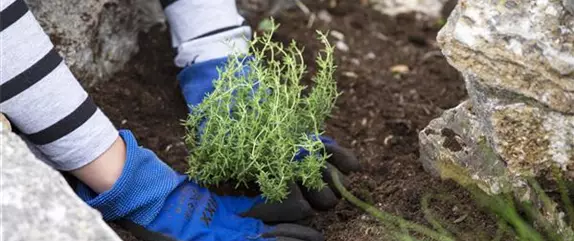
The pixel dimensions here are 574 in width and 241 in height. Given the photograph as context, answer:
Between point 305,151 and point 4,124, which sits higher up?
point 4,124

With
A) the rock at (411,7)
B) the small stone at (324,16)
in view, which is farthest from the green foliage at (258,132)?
the rock at (411,7)

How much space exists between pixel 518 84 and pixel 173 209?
25.6 inches

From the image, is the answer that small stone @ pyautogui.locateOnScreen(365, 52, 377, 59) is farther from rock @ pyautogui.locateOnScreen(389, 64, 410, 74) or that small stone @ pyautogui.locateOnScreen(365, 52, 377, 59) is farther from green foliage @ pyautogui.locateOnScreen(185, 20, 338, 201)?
green foliage @ pyautogui.locateOnScreen(185, 20, 338, 201)

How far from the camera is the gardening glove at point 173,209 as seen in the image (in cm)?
176

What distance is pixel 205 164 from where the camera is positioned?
181cm

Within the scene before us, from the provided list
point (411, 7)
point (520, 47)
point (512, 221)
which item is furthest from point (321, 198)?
point (411, 7)

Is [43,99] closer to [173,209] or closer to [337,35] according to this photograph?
[173,209]

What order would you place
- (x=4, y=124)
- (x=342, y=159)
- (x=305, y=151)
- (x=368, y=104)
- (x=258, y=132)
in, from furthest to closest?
1. (x=368, y=104)
2. (x=342, y=159)
3. (x=305, y=151)
4. (x=258, y=132)
5. (x=4, y=124)

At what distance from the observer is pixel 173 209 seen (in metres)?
1.79

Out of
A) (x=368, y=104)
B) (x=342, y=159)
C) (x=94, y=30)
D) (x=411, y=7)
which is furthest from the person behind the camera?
(x=411, y=7)

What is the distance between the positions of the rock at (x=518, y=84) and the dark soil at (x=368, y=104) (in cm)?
12

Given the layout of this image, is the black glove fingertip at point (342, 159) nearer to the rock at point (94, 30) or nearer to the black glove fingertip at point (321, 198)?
the black glove fingertip at point (321, 198)

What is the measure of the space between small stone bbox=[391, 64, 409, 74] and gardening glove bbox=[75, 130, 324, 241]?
81cm

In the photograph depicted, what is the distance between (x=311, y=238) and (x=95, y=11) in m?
0.79
